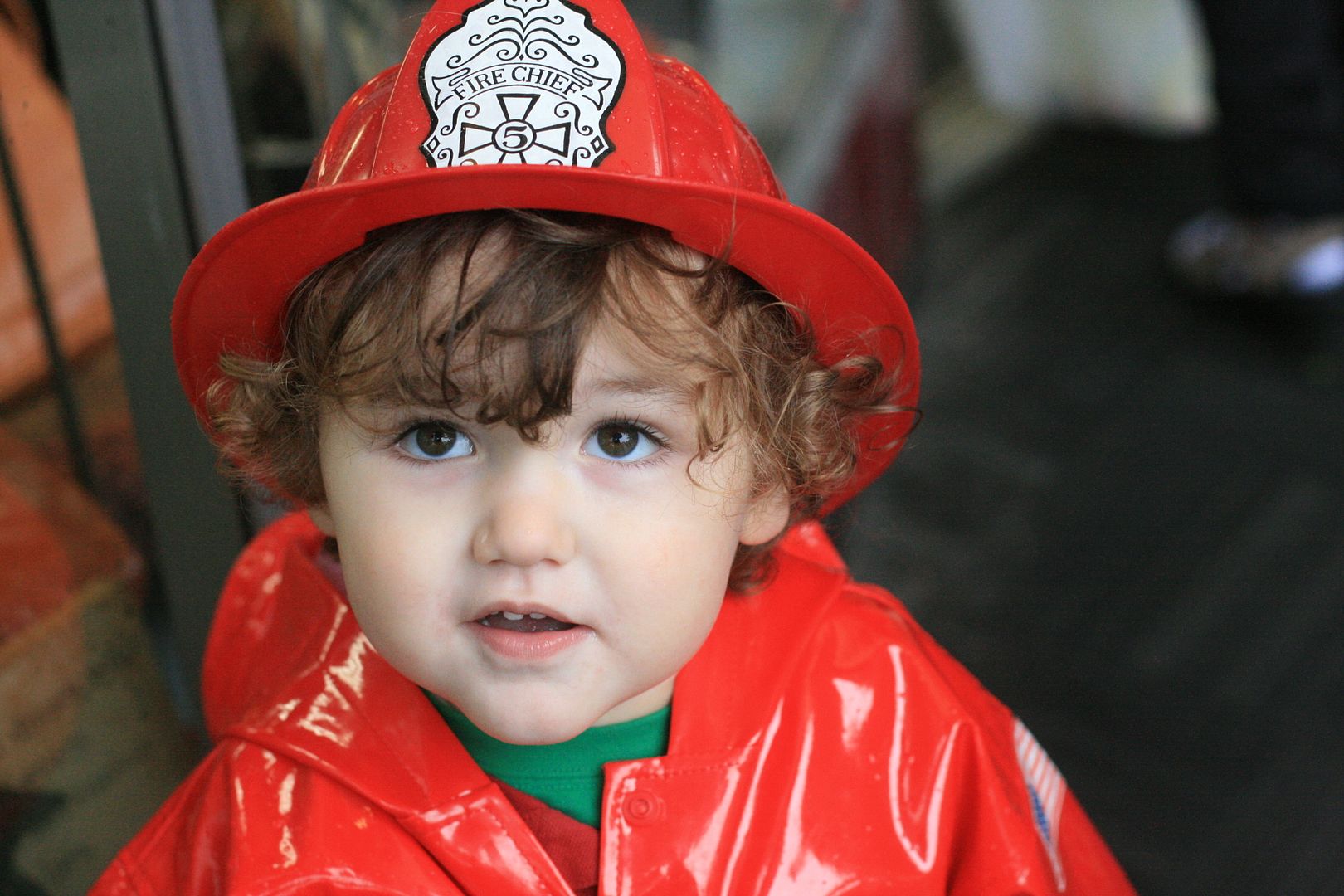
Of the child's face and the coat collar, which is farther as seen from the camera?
the coat collar

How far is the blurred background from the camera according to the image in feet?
4.20

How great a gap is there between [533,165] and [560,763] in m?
0.43

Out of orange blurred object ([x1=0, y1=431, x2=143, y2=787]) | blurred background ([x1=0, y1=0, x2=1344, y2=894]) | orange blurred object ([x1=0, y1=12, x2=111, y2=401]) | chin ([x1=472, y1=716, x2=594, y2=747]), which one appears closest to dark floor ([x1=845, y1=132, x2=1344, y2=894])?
blurred background ([x1=0, y1=0, x2=1344, y2=894])

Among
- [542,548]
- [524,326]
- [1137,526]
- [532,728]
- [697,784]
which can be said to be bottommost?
[1137,526]

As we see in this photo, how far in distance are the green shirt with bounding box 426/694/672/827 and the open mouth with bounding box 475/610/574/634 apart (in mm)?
151

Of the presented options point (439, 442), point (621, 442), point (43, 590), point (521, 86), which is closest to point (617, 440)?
point (621, 442)

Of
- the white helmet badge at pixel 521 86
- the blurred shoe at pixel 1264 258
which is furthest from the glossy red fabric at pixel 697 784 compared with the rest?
the blurred shoe at pixel 1264 258

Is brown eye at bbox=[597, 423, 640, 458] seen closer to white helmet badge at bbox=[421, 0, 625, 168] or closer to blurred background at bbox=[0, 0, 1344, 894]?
white helmet badge at bbox=[421, 0, 625, 168]

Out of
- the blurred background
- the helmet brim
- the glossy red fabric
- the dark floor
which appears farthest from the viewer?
the dark floor

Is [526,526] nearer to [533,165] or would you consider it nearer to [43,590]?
[533,165]

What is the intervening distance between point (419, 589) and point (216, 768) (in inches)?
9.6

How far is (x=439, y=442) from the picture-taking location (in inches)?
33.9

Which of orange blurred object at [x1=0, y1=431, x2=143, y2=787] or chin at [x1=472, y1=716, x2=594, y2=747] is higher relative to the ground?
chin at [x1=472, y1=716, x2=594, y2=747]

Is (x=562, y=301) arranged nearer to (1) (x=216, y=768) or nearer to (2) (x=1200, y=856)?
(1) (x=216, y=768)
